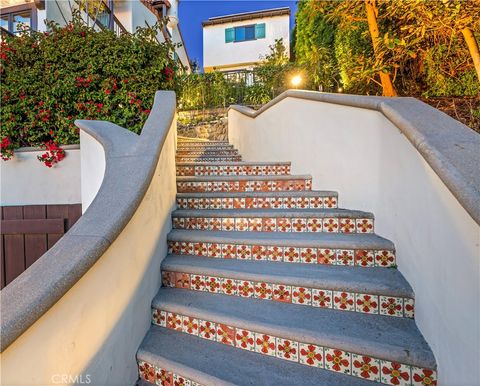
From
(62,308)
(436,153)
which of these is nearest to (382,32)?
(436,153)

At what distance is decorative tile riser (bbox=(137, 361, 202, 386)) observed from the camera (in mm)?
1314

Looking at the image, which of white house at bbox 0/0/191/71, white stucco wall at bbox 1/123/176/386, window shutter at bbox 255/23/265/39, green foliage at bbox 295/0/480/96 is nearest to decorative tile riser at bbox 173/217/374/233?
white stucco wall at bbox 1/123/176/386

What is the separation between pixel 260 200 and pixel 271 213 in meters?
0.31

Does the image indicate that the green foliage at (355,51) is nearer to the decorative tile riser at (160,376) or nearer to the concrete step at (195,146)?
the concrete step at (195,146)

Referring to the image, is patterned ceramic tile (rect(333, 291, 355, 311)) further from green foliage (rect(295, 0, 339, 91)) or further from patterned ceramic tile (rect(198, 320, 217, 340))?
green foliage (rect(295, 0, 339, 91))

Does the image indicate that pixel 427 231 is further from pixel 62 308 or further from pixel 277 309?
pixel 62 308

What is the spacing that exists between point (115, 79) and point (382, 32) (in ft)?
12.1

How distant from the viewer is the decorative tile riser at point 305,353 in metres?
1.20

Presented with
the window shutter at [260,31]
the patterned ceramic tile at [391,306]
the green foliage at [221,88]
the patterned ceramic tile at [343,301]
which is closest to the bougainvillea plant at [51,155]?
the patterned ceramic tile at [343,301]

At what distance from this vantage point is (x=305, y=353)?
4.39 feet

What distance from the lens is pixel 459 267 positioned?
999 millimetres

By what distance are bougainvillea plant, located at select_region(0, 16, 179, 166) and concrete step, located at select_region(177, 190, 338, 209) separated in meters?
1.46

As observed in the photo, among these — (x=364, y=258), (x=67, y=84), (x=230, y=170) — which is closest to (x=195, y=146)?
(x=230, y=170)

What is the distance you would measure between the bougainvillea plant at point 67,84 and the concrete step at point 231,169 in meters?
0.86
